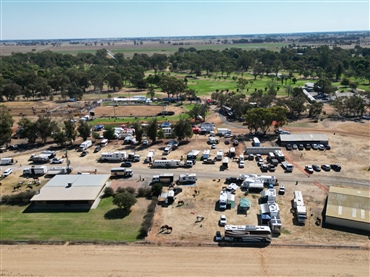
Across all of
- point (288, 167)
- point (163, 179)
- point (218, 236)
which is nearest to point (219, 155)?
point (288, 167)

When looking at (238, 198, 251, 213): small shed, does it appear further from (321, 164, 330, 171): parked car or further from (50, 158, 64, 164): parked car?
(50, 158, 64, 164): parked car

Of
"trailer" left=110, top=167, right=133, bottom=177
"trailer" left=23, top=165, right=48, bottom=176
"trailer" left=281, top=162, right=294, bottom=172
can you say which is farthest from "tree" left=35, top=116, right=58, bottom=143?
"trailer" left=281, top=162, right=294, bottom=172

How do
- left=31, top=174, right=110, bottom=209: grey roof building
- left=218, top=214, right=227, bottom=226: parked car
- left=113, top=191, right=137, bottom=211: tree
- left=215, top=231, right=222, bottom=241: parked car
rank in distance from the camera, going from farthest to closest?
left=31, top=174, right=110, bottom=209: grey roof building, left=113, top=191, right=137, bottom=211: tree, left=218, top=214, right=227, bottom=226: parked car, left=215, top=231, right=222, bottom=241: parked car

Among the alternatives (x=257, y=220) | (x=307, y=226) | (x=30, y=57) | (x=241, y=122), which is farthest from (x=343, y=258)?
(x=30, y=57)

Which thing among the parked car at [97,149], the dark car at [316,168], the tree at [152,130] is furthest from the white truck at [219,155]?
the parked car at [97,149]

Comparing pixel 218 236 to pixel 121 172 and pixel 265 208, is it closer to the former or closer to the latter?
pixel 265 208

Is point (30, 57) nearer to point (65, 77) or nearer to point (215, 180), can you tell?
point (65, 77)

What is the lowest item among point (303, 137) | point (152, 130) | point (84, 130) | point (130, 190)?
point (130, 190)
